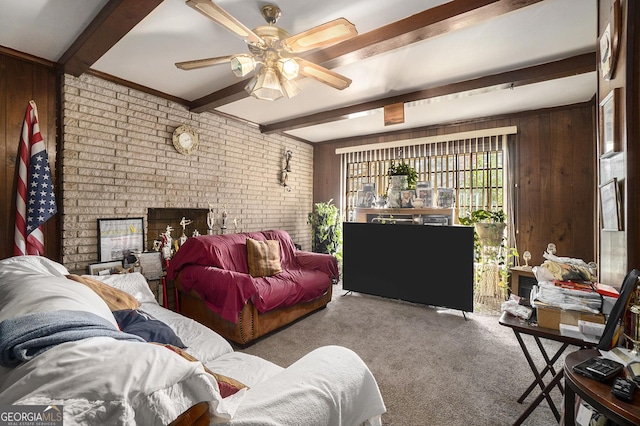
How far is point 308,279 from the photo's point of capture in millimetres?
3285

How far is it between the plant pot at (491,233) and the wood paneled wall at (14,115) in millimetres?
4724

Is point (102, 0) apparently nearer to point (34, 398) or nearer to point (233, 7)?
point (233, 7)

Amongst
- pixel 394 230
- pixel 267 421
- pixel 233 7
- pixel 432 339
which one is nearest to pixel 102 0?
pixel 233 7

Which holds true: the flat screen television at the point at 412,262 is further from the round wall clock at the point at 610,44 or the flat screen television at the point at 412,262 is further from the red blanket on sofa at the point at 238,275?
the round wall clock at the point at 610,44

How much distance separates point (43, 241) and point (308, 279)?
2.55 m

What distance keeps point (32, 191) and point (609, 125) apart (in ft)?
13.6

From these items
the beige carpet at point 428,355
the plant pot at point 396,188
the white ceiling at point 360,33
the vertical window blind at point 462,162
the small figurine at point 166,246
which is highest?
the white ceiling at point 360,33

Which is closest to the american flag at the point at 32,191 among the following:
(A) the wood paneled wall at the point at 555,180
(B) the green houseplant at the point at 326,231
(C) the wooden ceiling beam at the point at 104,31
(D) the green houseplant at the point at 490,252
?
(C) the wooden ceiling beam at the point at 104,31

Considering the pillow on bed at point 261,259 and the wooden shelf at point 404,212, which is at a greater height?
the wooden shelf at point 404,212

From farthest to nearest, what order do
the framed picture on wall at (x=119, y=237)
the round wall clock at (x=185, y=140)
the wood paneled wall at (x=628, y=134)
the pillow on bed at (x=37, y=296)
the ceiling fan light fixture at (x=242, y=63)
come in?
the round wall clock at (x=185, y=140) → the framed picture on wall at (x=119, y=237) → the ceiling fan light fixture at (x=242, y=63) → the wood paneled wall at (x=628, y=134) → the pillow on bed at (x=37, y=296)

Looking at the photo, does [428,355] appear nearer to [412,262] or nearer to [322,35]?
[412,262]

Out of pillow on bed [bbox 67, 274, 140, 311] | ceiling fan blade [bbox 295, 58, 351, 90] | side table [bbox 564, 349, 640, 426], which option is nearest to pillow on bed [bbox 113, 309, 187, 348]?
pillow on bed [bbox 67, 274, 140, 311]

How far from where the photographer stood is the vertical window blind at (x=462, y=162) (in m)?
4.27

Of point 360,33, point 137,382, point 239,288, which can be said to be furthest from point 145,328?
point 360,33
